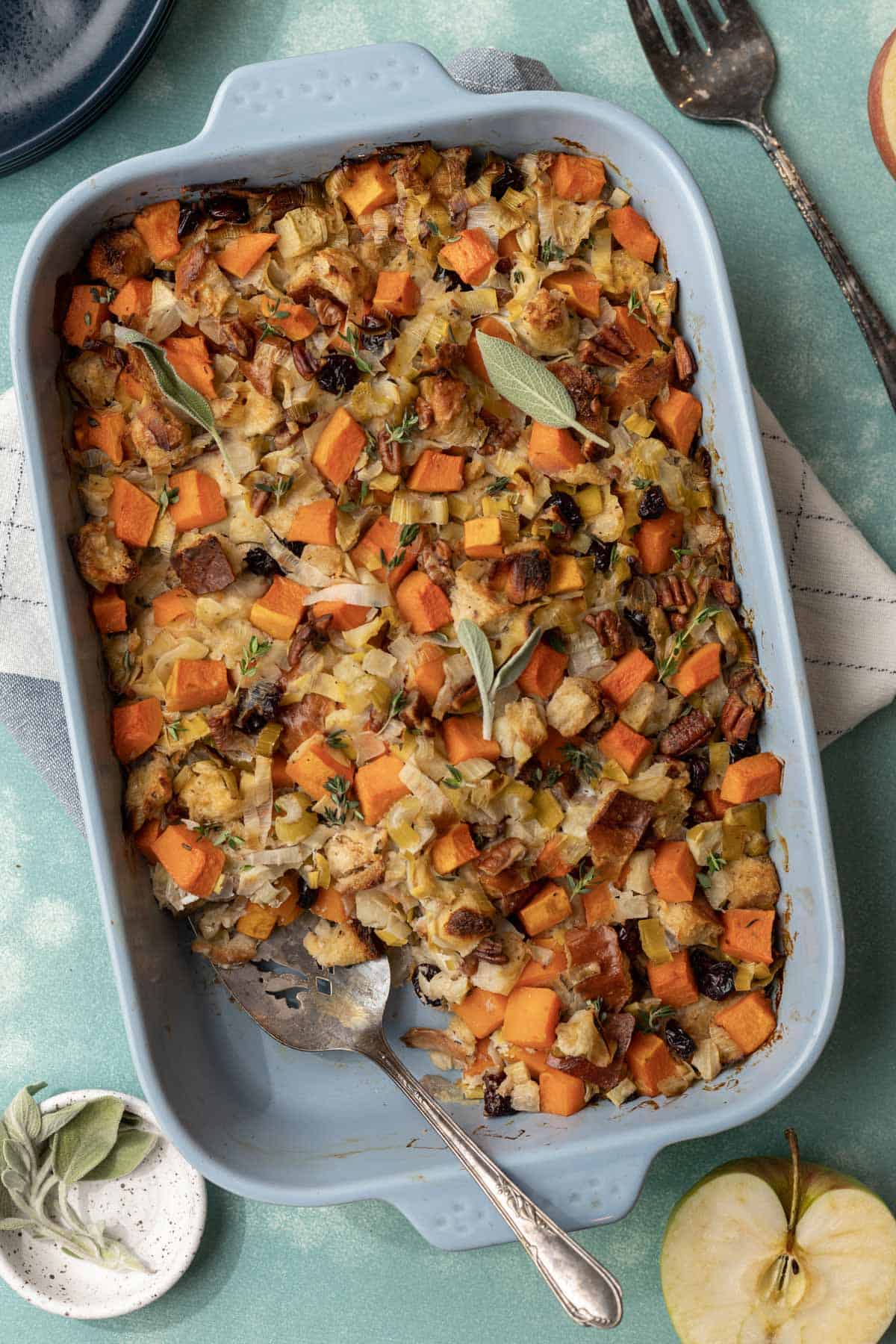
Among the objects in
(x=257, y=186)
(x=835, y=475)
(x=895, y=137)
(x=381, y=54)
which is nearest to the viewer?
(x=381, y=54)

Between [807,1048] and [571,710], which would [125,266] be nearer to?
[571,710]

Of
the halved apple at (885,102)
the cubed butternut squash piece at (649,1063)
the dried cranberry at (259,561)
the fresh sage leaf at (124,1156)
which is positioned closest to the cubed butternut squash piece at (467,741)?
the dried cranberry at (259,561)

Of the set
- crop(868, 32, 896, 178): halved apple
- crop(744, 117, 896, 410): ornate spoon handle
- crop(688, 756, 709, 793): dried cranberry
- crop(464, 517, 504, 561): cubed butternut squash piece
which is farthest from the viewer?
crop(744, 117, 896, 410): ornate spoon handle

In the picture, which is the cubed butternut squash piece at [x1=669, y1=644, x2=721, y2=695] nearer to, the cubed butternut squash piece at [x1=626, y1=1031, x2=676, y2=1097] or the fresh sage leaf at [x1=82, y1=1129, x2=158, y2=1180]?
the cubed butternut squash piece at [x1=626, y1=1031, x2=676, y2=1097]

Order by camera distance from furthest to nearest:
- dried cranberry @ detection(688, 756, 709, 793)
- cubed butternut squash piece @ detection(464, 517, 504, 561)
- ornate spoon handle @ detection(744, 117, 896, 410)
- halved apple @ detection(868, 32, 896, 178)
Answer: ornate spoon handle @ detection(744, 117, 896, 410) < halved apple @ detection(868, 32, 896, 178) < dried cranberry @ detection(688, 756, 709, 793) < cubed butternut squash piece @ detection(464, 517, 504, 561)

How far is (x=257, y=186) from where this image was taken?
223 centimetres

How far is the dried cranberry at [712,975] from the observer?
2.30 metres

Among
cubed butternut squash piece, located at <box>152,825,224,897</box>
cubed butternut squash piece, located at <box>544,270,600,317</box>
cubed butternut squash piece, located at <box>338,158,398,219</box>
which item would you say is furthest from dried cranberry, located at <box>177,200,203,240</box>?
cubed butternut squash piece, located at <box>152,825,224,897</box>

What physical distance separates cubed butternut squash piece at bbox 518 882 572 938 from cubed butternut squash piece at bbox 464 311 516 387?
102 centimetres

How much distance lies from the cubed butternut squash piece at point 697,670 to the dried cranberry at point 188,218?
4.23 ft

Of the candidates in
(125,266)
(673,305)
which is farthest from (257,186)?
(673,305)

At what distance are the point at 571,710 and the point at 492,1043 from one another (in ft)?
2.42

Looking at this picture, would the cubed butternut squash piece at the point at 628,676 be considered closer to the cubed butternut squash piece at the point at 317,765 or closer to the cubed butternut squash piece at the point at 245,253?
the cubed butternut squash piece at the point at 317,765

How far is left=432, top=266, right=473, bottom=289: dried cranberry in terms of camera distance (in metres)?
2.25
